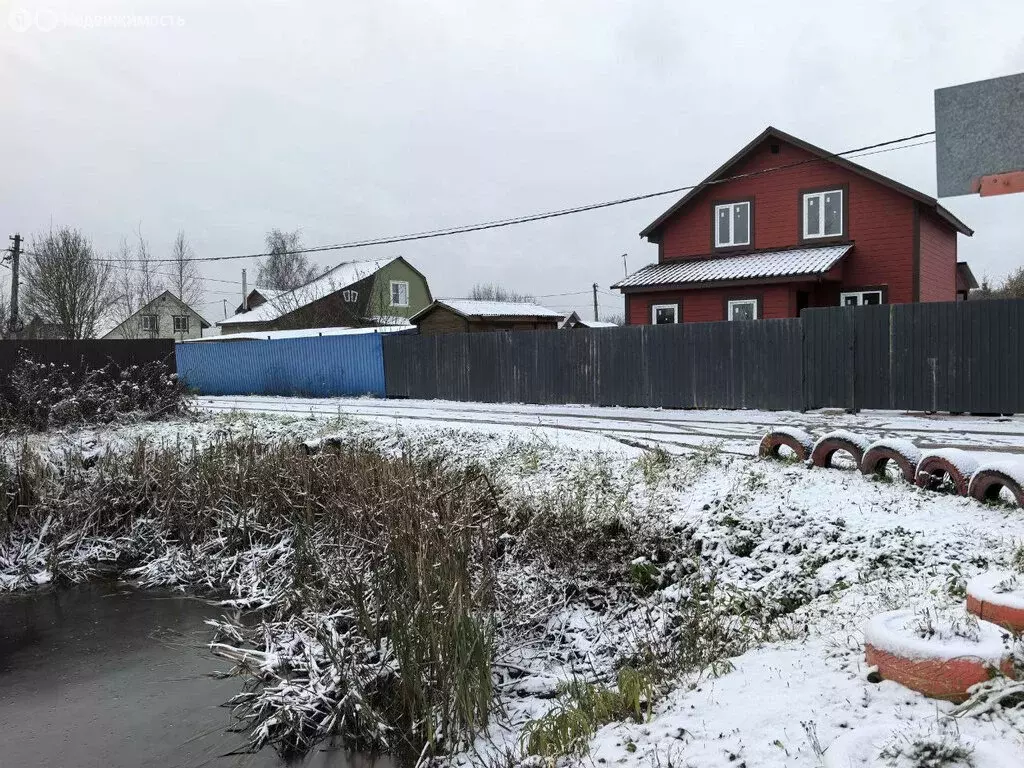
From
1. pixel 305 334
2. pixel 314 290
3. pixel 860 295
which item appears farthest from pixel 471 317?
pixel 314 290

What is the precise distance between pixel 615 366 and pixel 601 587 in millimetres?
11180

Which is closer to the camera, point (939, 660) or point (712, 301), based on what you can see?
point (939, 660)

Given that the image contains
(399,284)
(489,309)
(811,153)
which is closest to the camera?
(811,153)

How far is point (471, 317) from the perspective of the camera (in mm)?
31766

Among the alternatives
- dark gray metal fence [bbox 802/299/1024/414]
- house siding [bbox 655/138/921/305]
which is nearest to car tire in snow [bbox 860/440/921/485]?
dark gray metal fence [bbox 802/299/1024/414]

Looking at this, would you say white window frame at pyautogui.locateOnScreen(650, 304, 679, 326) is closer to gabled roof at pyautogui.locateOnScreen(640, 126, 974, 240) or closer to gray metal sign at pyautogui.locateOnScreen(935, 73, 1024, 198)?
gabled roof at pyautogui.locateOnScreen(640, 126, 974, 240)

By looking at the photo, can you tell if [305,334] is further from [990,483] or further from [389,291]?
[990,483]

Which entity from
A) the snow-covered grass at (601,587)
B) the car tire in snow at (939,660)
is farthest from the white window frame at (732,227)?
the car tire in snow at (939,660)

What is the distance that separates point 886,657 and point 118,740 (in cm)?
505

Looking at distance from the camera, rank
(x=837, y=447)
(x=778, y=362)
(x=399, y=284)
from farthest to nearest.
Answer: (x=399, y=284) → (x=778, y=362) → (x=837, y=447)

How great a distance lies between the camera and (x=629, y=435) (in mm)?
11758

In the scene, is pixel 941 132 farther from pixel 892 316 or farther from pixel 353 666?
pixel 892 316

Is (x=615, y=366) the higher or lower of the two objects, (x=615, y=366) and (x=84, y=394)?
the higher

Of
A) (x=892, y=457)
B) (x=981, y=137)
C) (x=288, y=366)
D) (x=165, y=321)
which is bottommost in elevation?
(x=892, y=457)
